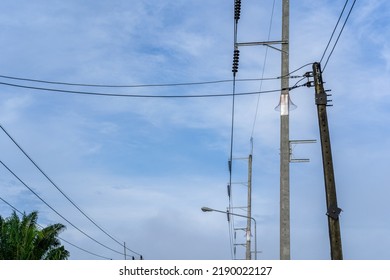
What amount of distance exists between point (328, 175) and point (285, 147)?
202 cm

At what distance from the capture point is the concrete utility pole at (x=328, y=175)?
14972 millimetres

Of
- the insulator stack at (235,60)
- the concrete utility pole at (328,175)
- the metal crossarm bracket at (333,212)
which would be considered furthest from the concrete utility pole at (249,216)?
the metal crossarm bracket at (333,212)

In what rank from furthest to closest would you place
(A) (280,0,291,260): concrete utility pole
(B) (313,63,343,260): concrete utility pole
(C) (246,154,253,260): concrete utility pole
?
(C) (246,154,253,260): concrete utility pole → (A) (280,0,291,260): concrete utility pole → (B) (313,63,343,260): concrete utility pole

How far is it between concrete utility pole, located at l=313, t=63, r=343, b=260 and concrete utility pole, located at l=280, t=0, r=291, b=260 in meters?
1.30

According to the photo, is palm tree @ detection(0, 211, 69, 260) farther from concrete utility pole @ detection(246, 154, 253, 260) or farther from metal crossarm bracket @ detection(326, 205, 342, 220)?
metal crossarm bracket @ detection(326, 205, 342, 220)

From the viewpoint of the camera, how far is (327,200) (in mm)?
15445

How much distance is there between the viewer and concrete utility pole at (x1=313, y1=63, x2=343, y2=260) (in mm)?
14972

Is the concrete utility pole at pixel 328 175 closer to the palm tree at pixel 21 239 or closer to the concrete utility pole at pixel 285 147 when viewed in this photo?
the concrete utility pole at pixel 285 147

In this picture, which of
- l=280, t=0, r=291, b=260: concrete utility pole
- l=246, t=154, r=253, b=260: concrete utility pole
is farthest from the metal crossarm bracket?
l=246, t=154, r=253, b=260: concrete utility pole

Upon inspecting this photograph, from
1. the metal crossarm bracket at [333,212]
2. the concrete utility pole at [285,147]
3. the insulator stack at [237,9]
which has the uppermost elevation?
the insulator stack at [237,9]

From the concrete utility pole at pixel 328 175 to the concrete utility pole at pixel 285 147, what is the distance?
1.30 meters

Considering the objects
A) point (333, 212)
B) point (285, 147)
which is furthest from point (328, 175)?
point (285, 147)

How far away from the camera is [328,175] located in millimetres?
15648
